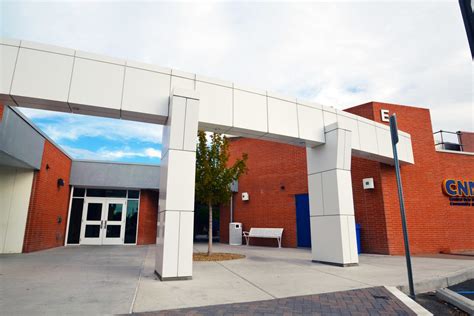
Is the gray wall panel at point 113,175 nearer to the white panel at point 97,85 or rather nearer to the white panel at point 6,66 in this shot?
the white panel at point 6,66

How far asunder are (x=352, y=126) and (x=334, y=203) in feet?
9.31

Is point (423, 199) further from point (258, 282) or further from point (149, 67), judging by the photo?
point (149, 67)

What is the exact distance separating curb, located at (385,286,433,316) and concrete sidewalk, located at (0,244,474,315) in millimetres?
485

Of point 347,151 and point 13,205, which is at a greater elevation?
point 347,151

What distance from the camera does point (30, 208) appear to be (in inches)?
476

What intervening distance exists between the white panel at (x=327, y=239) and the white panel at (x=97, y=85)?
6442 millimetres

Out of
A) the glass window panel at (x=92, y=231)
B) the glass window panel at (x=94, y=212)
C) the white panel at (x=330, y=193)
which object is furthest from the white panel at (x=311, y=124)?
the glass window panel at (x=92, y=231)

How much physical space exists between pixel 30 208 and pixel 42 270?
5.82 m

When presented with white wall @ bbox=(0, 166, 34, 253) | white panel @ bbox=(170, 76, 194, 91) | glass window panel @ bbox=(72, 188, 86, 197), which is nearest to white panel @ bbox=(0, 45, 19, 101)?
white panel @ bbox=(170, 76, 194, 91)

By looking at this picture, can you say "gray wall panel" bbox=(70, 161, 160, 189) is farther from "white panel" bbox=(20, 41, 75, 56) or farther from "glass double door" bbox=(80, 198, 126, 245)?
"white panel" bbox=(20, 41, 75, 56)

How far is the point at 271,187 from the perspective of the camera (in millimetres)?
16828

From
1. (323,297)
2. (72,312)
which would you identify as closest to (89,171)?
(72,312)

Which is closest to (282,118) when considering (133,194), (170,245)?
(170,245)

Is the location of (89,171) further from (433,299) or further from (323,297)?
(433,299)
